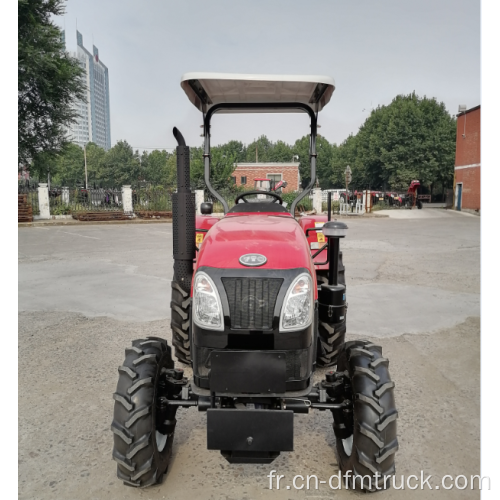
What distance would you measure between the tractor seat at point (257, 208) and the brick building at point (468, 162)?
1186 inches

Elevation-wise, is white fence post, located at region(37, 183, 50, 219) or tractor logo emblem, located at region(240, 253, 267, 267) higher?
white fence post, located at region(37, 183, 50, 219)

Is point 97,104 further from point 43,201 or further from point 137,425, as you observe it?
point 137,425

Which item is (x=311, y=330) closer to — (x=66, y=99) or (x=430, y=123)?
(x=66, y=99)

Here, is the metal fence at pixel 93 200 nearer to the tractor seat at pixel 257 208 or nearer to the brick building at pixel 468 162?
the tractor seat at pixel 257 208

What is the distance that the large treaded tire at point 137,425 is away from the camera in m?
2.38

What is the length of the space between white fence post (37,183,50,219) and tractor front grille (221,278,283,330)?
75.5 feet

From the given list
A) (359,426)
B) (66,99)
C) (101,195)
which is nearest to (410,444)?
(359,426)

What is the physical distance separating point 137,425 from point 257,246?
1.14 metres

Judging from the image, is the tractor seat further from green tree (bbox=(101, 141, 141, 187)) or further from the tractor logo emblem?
green tree (bbox=(101, 141, 141, 187))

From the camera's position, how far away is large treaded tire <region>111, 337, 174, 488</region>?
2381 millimetres

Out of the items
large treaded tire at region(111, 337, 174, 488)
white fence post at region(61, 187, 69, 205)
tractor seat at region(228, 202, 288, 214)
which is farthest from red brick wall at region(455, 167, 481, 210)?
large treaded tire at region(111, 337, 174, 488)

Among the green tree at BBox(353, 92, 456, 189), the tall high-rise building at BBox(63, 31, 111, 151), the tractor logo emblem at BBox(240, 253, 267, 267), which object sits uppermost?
the tall high-rise building at BBox(63, 31, 111, 151)

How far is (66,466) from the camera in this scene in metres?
2.77

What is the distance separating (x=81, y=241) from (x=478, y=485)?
1355 centimetres
